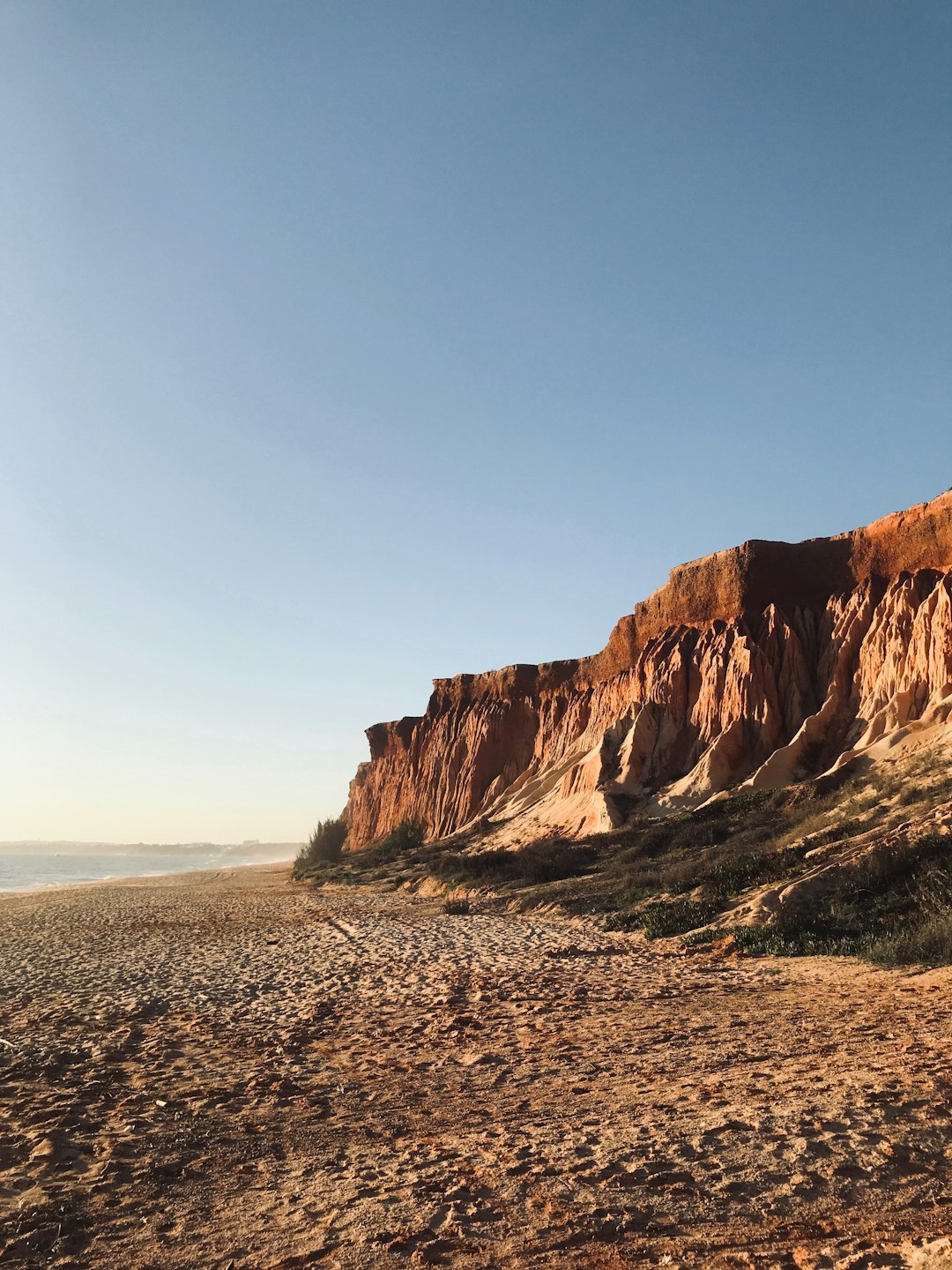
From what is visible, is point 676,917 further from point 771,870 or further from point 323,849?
point 323,849

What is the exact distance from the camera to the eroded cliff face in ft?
96.2

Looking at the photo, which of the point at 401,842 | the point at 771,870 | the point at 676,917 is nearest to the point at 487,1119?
the point at 676,917

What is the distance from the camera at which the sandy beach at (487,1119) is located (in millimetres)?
4262

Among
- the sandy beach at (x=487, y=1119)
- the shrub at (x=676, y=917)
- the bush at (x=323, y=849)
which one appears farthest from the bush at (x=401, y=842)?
the sandy beach at (x=487, y=1119)

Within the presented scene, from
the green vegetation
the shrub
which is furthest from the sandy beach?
the shrub

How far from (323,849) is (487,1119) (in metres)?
48.1

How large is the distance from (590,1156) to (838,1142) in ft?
5.13

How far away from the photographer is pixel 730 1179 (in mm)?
4703

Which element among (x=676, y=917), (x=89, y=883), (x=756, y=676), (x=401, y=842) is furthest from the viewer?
(x=89, y=883)

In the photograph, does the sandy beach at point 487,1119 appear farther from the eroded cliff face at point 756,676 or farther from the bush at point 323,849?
the bush at point 323,849

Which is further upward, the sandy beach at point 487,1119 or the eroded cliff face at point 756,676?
the eroded cliff face at point 756,676

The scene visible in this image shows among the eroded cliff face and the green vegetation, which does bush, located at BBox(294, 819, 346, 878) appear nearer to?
the eroded cliff face

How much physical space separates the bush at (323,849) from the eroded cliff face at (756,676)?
34.1 feet

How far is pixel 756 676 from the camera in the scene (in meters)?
33.9
